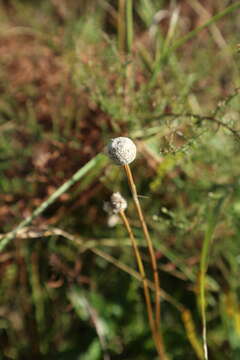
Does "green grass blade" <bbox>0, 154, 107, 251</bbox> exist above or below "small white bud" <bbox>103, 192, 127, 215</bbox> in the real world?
above

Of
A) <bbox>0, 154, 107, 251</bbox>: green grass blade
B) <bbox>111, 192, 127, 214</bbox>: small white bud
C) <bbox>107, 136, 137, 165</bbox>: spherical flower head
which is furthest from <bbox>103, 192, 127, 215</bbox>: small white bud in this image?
<bbox>0, 154, 107, 251</bbox>: green grass blade

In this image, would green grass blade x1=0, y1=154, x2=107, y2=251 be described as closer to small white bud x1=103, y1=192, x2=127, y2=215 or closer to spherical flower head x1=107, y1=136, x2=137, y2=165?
small white bud x1=103, y1=192, x2=127, y2=215

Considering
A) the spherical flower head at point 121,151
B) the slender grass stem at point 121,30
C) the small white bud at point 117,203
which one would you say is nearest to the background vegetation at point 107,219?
the slender grass stem at point 121,30

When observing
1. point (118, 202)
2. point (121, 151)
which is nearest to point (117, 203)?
point (118, 202)

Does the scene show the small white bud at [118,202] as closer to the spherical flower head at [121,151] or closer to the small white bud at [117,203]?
the small white bud at [117,203]

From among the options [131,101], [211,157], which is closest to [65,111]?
[131,101]

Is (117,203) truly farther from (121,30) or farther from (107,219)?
(121,30)

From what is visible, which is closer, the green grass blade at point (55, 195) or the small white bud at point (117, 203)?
the small white bud at point (117, 203)
